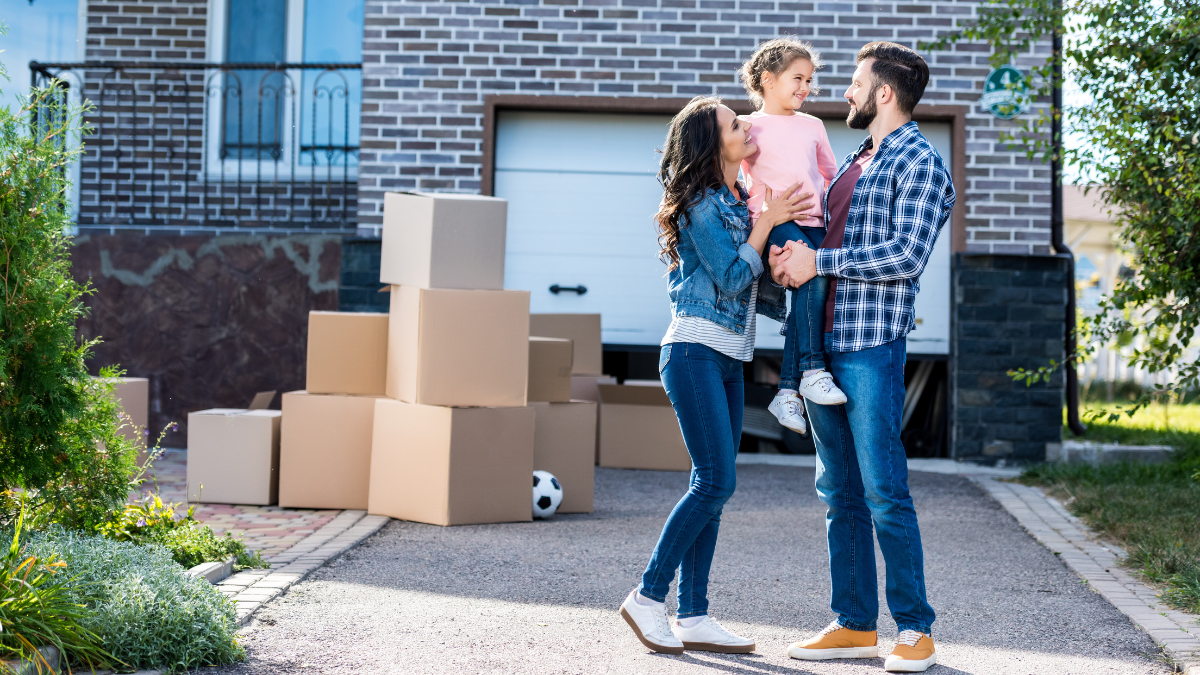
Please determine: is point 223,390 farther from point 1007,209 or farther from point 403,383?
point 1007,209

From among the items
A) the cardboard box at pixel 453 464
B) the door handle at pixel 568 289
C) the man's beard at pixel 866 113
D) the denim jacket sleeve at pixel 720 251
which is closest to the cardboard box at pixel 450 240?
the cardboard box at pixel 453 464

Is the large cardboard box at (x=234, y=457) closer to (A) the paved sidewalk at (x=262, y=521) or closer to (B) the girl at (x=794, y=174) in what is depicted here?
(A) the paved sidewalk at (x=262, y=521)

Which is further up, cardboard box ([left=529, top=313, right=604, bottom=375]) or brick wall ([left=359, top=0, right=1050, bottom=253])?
brick wall ([left=359, top=0, right=1050, bottom=253])

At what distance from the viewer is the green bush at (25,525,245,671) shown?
279cm

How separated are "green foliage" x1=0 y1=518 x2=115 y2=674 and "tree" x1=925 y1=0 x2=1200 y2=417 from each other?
4.29 meters

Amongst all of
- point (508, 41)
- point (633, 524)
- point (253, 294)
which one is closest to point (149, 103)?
point (253, 294)

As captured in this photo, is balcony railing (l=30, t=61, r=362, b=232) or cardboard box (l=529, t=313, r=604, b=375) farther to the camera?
balcony railing (l=30, t=61, r=362, b=232)

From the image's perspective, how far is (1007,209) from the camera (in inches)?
306

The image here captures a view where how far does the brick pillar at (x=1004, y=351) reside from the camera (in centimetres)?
767

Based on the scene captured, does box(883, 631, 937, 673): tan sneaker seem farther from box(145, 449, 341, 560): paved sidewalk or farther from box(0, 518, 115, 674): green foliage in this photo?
box(145, 449, 341, 560): paved sidewalk

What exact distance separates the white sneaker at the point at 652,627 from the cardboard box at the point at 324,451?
261 cm

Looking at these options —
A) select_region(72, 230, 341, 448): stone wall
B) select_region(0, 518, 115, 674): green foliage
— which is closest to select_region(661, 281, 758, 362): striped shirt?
select_region(0, 518, 115, 674): green foliage

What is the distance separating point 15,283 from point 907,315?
8.74 ft

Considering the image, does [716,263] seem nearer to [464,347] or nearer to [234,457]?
[464,347]
